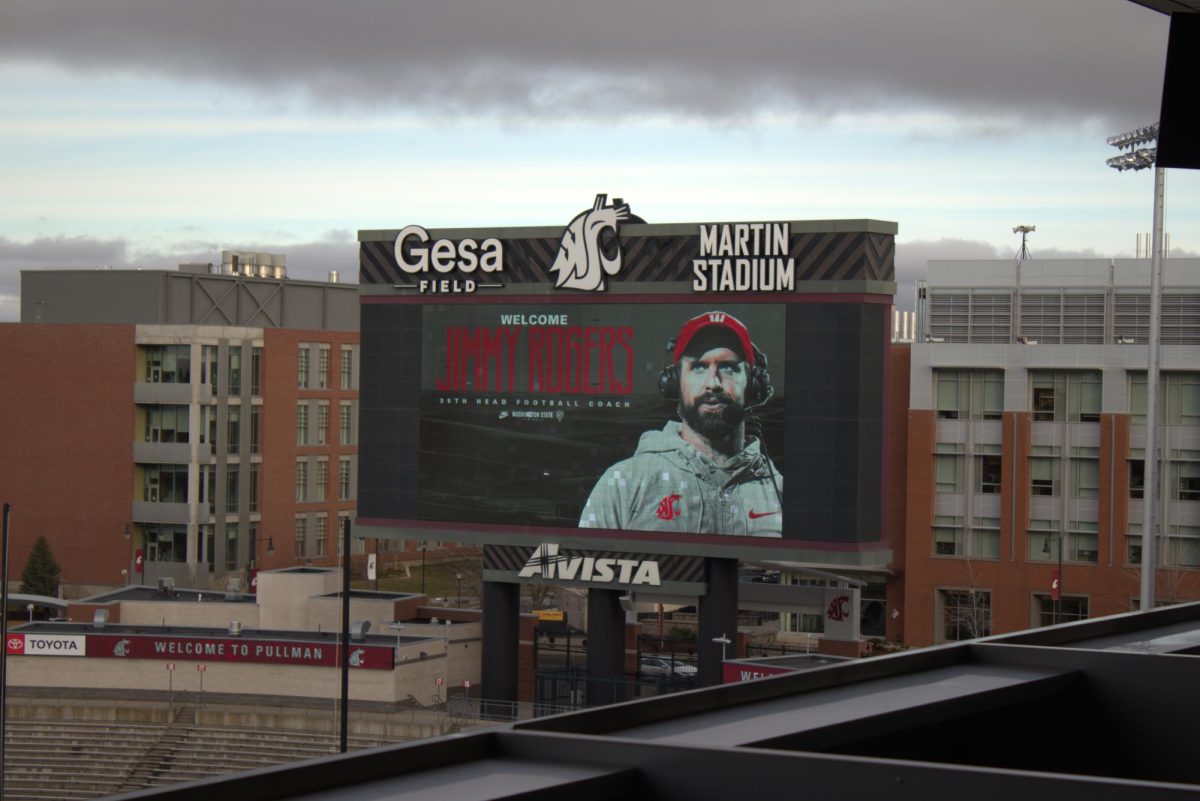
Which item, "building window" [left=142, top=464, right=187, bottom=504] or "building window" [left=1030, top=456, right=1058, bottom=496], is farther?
"building window" [left=142, top=464, right=187, bottom=504]

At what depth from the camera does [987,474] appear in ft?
255

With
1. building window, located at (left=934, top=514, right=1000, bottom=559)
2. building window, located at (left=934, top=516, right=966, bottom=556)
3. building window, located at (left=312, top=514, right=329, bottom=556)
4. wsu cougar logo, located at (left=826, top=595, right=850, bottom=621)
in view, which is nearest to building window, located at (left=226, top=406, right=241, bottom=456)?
building window, located at (left=312, top=514, right=329, bottom=556)

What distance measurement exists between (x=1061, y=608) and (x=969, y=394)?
10.9 m

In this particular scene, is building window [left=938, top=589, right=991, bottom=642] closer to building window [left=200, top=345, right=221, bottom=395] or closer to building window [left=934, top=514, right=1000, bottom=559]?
building window [left=934, top=514, right=1000, bottom=559]

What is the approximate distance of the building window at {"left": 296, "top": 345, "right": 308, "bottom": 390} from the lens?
10081 cm

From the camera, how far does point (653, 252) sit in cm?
5266

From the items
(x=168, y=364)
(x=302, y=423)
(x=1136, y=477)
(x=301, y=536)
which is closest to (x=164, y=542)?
(x=301, y=536)

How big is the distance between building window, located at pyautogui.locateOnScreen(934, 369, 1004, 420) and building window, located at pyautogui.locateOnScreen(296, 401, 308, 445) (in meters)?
41.5

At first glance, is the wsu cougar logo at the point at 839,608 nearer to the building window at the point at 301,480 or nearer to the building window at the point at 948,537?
the building window at the point at 948,537

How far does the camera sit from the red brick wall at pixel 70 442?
3716 inches

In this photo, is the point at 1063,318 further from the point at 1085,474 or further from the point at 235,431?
the point at 235,431

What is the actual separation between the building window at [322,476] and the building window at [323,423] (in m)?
1.23

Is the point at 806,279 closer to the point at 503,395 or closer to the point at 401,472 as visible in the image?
the point at 503,395

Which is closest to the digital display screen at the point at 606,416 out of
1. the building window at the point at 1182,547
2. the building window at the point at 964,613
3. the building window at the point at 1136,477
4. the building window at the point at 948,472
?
the building window at the point at 964,613
